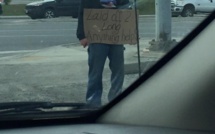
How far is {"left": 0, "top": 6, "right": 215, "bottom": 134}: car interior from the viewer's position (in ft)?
9.36

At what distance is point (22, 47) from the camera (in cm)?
1306

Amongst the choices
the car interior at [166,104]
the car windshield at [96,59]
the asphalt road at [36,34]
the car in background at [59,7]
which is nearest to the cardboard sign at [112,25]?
the car windshield at [96,59]

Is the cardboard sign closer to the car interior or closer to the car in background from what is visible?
the car in background

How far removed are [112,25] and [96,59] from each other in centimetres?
79

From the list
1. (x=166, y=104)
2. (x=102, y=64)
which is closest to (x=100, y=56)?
(x=102, y=64)

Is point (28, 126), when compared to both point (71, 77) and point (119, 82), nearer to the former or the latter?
point (119, 82)

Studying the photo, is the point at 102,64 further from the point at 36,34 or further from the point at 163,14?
the point at 36,34

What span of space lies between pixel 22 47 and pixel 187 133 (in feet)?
34.5

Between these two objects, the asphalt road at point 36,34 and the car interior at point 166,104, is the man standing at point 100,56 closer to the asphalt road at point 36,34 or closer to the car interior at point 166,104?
the car interior at point 166,104

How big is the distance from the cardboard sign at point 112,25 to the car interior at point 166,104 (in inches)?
58.8

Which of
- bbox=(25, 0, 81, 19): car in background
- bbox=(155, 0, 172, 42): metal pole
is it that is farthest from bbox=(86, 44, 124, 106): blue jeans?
bbox=(155, 0, 172, 42): metal pole

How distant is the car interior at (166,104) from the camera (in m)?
2.85

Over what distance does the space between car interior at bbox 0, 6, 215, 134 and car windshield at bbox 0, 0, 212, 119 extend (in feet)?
0.45

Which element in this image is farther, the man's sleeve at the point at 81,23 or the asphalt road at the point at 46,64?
the asphalt road at the point at 46,64
